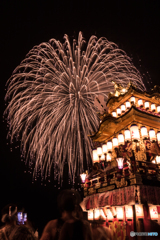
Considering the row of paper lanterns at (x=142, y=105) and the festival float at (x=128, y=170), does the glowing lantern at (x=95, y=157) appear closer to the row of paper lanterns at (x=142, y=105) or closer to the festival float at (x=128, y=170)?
the festival float at (x=128, y=170)

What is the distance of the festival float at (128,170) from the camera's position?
8.66 meters

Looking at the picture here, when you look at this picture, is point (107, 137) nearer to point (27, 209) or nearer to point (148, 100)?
point (148, 100)

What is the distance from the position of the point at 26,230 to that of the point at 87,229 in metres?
1.27

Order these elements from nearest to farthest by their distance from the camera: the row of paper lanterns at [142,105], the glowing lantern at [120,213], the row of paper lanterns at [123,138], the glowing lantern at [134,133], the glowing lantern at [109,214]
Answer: the glowing lantern at [120,213]
the glowing lantern at [109,214]
the glowing lantern at [134,133]
the row of paper lanterns at [123,138]
the row of paper lanterns at [142,105]

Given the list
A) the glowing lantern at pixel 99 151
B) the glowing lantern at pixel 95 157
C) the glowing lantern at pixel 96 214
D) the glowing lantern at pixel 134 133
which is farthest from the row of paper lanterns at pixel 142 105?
the glowing lantern at pixel 96 214

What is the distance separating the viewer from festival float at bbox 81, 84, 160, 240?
866 centimetres

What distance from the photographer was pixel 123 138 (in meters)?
11.5

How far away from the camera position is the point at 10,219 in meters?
3.48

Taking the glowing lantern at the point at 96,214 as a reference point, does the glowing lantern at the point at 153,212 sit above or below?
above

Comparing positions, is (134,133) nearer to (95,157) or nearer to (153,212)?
(95,157)

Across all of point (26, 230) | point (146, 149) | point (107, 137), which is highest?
point (107, 137)

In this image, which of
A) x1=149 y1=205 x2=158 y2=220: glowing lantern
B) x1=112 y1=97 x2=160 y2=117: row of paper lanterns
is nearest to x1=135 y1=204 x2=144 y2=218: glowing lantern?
x1=149 y1=205 x2=158 y2=220: glowing lantern

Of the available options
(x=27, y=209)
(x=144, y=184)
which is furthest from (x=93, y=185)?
(x=27, y=209)

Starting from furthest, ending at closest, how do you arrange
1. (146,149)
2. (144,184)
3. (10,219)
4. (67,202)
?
1. (146,149)
2. (144,184)
3. (10,219)
4. (67,202)
